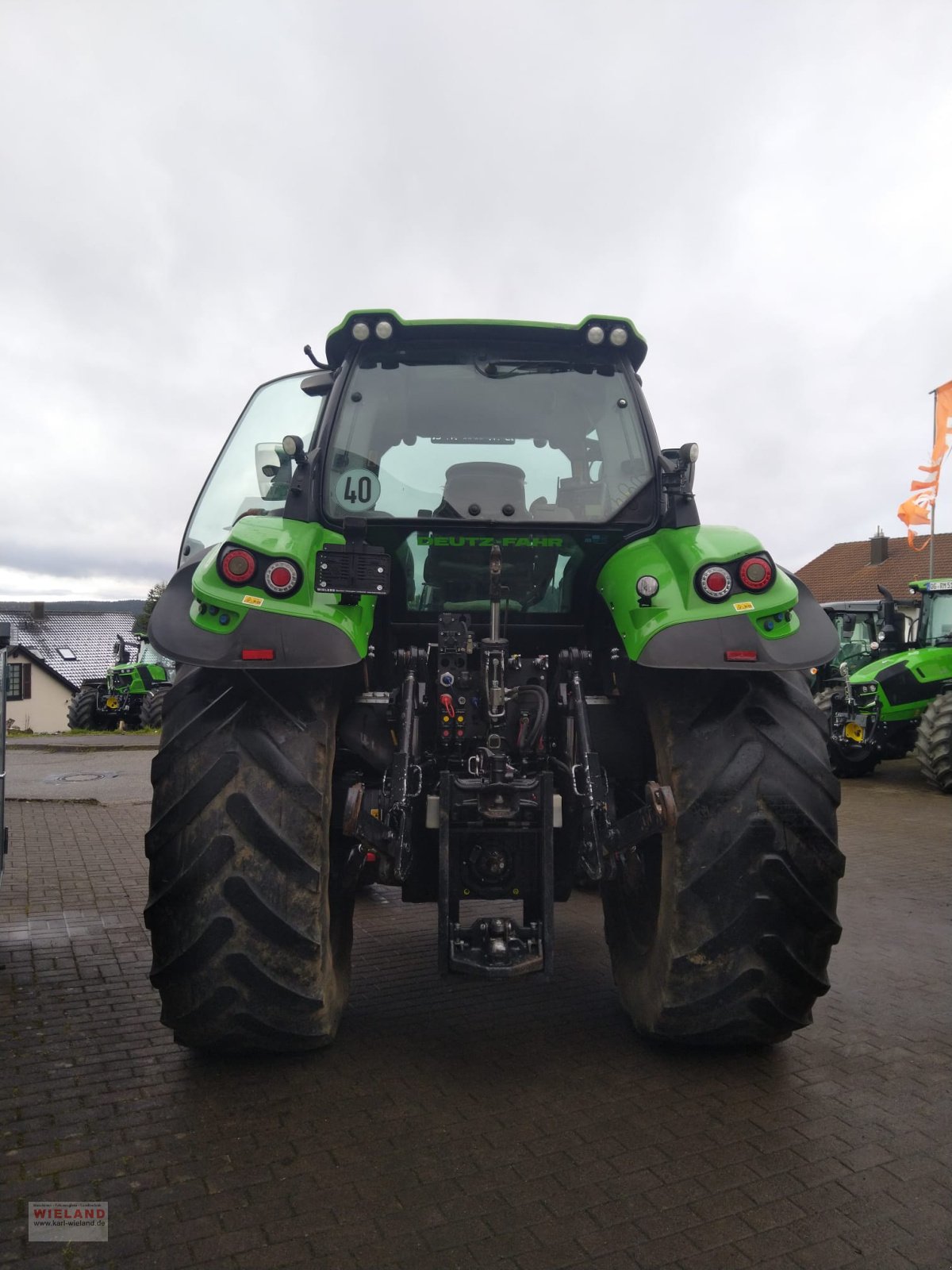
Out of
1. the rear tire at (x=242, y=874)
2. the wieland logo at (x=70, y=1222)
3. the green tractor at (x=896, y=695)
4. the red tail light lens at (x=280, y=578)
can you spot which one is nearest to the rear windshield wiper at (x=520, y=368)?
the red tail light lens at (x=280, y=578)

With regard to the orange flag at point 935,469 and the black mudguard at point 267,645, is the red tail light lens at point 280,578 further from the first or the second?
the orange flag at point 935,469

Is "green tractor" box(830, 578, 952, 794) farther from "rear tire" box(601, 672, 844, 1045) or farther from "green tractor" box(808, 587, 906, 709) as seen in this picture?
"rear tire" box(601, 672, 844, 1045)

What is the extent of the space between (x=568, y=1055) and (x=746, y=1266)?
1.25 meters

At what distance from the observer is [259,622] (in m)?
3.13

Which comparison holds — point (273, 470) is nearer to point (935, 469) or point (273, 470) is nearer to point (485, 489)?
point (485, 489)

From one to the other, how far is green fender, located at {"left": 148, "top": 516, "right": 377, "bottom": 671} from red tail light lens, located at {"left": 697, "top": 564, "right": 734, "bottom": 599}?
114 cm

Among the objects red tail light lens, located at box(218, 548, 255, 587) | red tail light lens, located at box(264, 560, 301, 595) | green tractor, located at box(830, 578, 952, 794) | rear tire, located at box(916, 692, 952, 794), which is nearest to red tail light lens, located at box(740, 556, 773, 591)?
red tail light lens, located at box(264, 560, 301, 595)

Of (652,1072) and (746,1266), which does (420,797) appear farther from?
(746,1266)

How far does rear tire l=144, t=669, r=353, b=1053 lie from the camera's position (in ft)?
10.1

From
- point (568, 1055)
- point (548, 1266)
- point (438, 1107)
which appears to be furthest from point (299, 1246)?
point (568, 1055)

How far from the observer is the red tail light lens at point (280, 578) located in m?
3.21

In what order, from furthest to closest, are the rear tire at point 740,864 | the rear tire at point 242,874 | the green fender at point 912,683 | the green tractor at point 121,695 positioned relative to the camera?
1. the green tractor at point 121,695
2. the green fender at point 912,683
3. the rear tire at point 740,864
4. the rear tire at point 242,874

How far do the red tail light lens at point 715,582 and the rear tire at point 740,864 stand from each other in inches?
11.2

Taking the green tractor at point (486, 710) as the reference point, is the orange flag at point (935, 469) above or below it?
above
